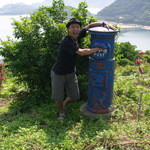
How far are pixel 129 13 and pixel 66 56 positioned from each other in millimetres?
104751

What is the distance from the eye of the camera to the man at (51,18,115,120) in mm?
3242

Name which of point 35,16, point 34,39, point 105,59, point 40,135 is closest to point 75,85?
point 105,59

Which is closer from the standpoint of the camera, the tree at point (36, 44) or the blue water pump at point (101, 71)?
the blue water pump at point (101, 71)

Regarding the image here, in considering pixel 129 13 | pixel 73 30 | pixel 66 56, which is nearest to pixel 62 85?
pixel 66 56

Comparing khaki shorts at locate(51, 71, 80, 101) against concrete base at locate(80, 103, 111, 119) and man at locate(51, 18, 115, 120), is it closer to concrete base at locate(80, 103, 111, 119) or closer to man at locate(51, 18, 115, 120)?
man at locate(51, 18, 115, 120)

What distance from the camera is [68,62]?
3.53 metres

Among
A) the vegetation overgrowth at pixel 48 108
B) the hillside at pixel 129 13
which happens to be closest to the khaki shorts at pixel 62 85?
the vegetation overgrowth at pixel 48 108

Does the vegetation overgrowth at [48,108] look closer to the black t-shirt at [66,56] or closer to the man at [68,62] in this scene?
the man at [68,62]

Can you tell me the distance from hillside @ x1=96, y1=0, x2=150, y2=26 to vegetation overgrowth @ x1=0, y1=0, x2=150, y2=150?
84.6 metres

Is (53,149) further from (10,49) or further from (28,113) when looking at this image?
(10,49)

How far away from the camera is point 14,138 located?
10.1 feet

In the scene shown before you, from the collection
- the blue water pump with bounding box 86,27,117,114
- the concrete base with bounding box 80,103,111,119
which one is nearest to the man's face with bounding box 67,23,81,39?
the blue water pump with bounding box 86,27,117,114

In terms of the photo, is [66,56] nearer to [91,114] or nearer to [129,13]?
[91,114]

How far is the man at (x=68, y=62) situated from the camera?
10.6ft
